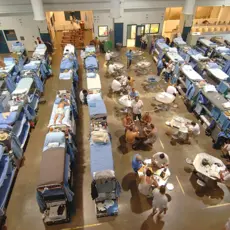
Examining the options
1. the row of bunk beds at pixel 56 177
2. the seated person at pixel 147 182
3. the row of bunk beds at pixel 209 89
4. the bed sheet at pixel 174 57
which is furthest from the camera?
the bed sheet at pixel 174 57

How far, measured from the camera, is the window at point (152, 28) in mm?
17688

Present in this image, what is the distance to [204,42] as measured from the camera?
15.5 metres

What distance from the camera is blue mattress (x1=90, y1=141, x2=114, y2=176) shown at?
5730 millimetres

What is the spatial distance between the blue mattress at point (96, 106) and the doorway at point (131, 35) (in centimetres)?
1125

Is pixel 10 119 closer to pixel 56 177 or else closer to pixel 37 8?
pixel 56 177

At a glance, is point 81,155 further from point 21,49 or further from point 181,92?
point 21,49

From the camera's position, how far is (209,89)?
9.51 metres

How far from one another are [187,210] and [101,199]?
109 inches

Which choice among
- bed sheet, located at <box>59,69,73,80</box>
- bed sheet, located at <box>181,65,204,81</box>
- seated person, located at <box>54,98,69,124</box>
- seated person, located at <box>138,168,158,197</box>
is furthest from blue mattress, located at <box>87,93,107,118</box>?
bed sheet, located at <box>181,65,204,81</box>

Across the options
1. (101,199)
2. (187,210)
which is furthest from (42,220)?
(187,210)

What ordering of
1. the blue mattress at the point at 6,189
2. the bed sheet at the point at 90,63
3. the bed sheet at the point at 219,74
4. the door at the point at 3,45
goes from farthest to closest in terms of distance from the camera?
the door at the point at 3,45 < the bed sheet at the point at 90,63 < the bed sheet at the point at 219,74 < the blue mattress at the point at 6,189

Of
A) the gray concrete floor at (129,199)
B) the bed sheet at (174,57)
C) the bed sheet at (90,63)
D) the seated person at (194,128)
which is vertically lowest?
the gray concrete floor at (129,199)

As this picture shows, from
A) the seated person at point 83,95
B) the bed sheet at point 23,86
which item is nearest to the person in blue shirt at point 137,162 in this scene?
the seated person at point 83,95

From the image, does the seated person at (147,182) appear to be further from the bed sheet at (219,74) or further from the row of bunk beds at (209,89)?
the bed sheet at (219,74)
